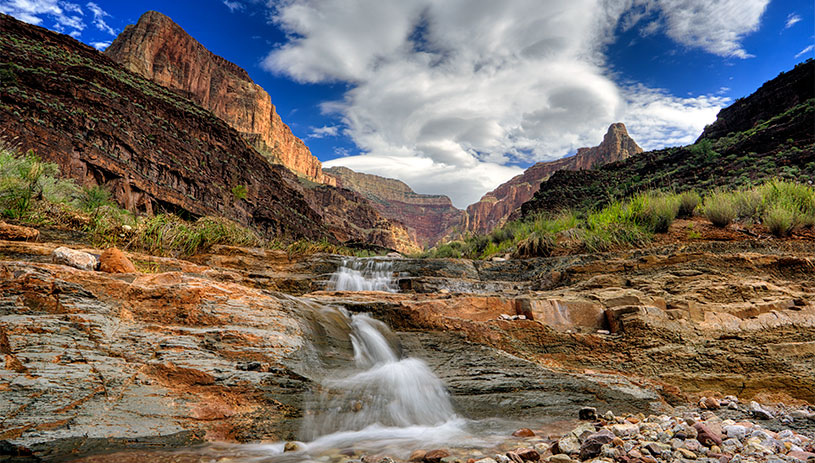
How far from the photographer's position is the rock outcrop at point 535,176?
89.3 meters

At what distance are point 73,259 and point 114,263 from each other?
1.14 ft

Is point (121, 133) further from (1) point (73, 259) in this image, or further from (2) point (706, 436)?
(2) point (706, 436)

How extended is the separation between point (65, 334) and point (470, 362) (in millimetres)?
3754

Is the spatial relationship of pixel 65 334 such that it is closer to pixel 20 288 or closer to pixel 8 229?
pixel 20 288

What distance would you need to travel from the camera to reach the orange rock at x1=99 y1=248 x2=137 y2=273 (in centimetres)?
375

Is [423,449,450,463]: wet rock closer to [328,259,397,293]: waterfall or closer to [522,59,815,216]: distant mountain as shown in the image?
[328,259,397,293]: waterfall

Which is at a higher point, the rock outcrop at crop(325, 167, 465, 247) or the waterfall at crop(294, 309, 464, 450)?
the rock outcrop at crop(325, 167, 465, 247)

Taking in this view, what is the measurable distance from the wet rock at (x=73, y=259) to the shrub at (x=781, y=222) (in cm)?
1008

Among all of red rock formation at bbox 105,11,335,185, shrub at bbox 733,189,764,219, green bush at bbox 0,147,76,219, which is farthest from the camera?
red rock formation at bbox 105,11,335,185

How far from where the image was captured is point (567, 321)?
4.65 m

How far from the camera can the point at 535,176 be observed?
13262 centimetres

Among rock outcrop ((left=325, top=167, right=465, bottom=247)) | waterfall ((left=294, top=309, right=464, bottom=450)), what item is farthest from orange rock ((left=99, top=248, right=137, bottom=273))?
rock outcrop ((left=325, top=167, right=465, bottom=247))

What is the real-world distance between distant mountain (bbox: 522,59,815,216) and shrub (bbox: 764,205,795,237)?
350 inches

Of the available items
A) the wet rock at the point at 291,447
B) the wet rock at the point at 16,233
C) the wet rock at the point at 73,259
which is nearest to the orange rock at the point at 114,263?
the wet rock at the point at 73,259
